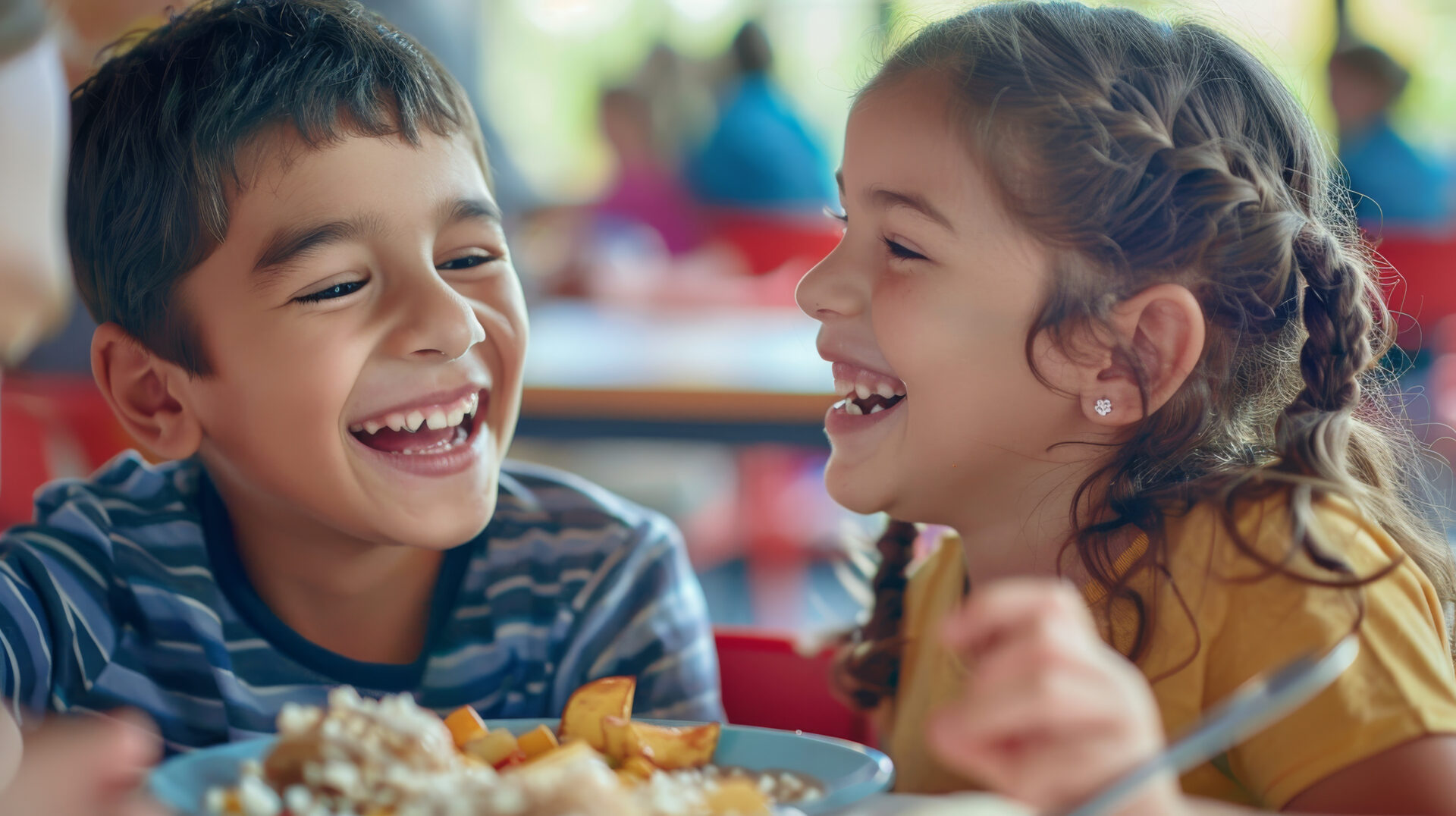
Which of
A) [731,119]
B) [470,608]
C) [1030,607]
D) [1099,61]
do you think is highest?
[731,119]

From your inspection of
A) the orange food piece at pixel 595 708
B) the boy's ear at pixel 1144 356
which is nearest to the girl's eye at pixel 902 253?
the boy's ear at pixel 1144 356

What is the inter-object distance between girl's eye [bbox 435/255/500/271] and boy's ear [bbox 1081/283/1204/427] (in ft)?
1.46

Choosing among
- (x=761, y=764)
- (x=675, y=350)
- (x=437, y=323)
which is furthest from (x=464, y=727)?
(x=675, y=350)

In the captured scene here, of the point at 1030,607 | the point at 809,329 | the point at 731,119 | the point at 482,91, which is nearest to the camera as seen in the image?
the point at 1030,607

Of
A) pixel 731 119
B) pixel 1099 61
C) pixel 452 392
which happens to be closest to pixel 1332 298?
pixel 1099 61

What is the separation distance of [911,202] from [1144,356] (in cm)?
19

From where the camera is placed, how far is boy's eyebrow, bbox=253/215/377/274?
0.82m

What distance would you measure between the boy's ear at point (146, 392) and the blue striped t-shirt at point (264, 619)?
0.27ft

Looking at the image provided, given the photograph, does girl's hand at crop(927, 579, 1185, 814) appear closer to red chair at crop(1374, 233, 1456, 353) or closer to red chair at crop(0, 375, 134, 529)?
red chair at crop(0, 375, 134, 529)

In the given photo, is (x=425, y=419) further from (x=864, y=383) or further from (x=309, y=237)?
(x=864, y=383)

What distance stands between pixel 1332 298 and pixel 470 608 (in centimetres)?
69

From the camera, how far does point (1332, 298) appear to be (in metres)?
0.83

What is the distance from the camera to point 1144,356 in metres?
0.81

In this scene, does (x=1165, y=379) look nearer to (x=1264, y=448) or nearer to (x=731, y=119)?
(x=1264, y=448)
